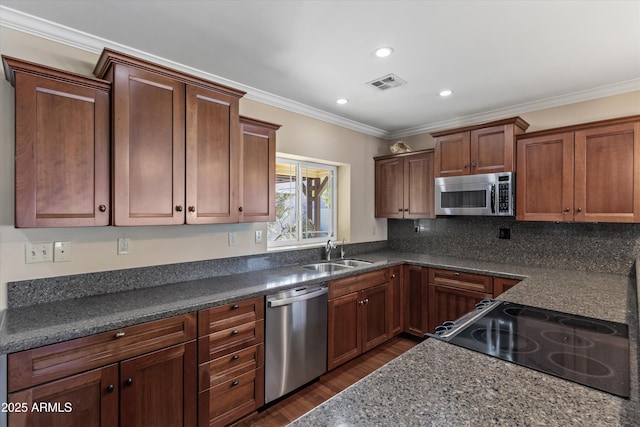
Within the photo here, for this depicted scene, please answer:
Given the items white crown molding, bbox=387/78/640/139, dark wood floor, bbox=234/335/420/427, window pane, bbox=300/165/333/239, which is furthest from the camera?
window pane, bbox=300/165/333/239

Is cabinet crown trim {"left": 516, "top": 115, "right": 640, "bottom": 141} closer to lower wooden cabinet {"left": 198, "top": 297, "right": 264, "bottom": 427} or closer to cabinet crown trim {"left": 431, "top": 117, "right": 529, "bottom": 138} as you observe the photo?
cabinet crown trim {"left": 431, "top": 117, "right": 529, "bottom": 138}

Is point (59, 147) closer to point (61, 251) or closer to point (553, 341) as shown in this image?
point (61, 251)

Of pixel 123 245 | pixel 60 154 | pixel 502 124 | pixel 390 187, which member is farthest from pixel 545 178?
pixel 60 154

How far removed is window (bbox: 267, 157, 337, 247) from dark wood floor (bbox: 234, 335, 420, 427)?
1.33m

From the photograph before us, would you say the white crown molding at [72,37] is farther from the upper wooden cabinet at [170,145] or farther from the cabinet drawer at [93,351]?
the cabinet drawer at [93,351]

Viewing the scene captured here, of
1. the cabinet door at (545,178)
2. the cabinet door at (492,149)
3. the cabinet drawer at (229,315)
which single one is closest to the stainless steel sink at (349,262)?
the cabinet drawer at (229,315)

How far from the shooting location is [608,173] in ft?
8.06

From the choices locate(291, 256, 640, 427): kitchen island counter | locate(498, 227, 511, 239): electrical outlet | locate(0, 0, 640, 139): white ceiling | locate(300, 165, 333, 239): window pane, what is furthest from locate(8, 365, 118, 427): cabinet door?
locate(498, 227, 511, 239): electrical outlet

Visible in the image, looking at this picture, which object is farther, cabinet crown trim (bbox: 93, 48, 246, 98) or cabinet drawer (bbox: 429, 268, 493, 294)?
cabinet drawer (bbox: 429, 268, 493, 294)

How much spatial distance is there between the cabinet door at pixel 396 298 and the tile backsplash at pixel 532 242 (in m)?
0.73

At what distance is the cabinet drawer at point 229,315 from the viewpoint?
1837mm

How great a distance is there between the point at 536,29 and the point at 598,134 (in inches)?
51.7

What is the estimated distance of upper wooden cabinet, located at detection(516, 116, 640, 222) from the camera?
2389 mm

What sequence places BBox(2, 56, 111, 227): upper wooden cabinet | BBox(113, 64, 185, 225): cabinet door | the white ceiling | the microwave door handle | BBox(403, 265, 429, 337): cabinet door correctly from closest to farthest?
BBox(2, 56, 111, 227): upper wooden cabinet → the white ceiling → BBox(113, 64, 185, 225): cabinet door → the microwave door handle → BBox(403, 265, 429, 337): cabinet door
